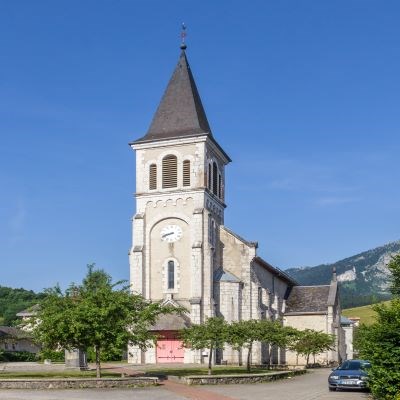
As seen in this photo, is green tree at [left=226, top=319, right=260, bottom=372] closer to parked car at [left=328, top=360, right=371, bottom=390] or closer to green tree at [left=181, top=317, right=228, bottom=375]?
green tree at [left=181, top=317, right=228, bottom=375]

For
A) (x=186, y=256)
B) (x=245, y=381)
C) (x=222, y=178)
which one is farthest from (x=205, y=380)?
(x=222, y=178)

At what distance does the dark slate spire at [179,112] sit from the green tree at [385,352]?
3462cm

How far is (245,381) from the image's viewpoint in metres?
29.5

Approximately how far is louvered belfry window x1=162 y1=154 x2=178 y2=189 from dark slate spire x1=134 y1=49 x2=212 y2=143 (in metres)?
1.90

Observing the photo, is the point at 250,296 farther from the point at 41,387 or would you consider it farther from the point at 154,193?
the point at 41,387

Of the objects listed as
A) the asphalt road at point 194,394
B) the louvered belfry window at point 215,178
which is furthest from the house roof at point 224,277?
the asphalt road at point 194,394

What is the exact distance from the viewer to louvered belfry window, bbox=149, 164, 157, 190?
53.4 meters

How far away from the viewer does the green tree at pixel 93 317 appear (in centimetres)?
2723

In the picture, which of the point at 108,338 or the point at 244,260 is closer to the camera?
the point at 108,338

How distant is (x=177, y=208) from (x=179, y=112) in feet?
28.2

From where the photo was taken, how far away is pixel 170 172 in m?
53.1

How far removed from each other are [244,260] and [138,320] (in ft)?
80.4

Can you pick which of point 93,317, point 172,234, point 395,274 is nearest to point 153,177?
point 172,234

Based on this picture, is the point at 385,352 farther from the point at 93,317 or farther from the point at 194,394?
Result: the point at 93,317
